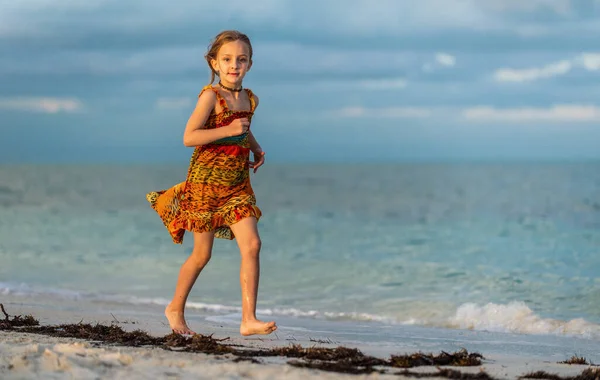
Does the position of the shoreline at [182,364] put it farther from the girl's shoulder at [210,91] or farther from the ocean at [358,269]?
the ocean at [358,269]

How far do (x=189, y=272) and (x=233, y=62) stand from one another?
136 cm

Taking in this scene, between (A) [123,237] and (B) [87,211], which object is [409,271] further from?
(B) [87,211]

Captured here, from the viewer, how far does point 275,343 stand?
18.4ft

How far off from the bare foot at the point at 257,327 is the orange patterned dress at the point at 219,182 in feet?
1.93

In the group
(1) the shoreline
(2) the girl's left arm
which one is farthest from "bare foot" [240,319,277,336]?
(2) the girl's left arm

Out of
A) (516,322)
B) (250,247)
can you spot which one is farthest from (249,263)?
(516,322)

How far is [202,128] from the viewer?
5.46 m

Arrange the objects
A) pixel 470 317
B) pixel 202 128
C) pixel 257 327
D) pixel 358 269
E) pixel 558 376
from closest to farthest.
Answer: pixel 558 376 → pixel 257 327 → pixel 202 128 → pixel 470 317 → pixel 358 269

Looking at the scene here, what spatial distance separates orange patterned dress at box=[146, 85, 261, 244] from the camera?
18.0ft

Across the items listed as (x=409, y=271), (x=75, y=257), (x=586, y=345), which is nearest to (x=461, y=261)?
(x=409, y=271)

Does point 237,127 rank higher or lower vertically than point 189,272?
higher

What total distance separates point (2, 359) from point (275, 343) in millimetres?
1918

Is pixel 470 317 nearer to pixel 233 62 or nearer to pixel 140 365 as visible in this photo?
pixel 233 62

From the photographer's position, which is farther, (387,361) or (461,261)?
(461,261)
